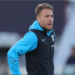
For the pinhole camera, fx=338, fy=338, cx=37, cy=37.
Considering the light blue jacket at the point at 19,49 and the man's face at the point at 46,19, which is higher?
the man's face at the point at 46,19

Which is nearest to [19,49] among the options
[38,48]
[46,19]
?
[38,48]

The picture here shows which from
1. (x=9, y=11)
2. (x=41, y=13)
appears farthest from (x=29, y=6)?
(x=41, y=13)

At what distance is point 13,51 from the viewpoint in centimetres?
360

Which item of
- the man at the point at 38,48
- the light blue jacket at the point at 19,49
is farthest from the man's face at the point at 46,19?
the light blue jacket at the point at 19,49

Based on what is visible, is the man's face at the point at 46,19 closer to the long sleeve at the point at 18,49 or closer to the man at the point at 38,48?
the man at the point at 38,48

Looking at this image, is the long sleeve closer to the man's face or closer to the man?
the man

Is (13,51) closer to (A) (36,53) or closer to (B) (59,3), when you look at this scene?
(A) (36,53)

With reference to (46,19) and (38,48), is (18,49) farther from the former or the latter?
(46,19)

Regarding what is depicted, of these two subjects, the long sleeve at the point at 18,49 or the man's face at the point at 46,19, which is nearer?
the long sleeve at the point at 18,49

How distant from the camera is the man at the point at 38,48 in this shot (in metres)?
3.61

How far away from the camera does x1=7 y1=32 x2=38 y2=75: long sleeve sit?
3600mm

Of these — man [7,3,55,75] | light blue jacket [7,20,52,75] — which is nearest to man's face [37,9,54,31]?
man [7,3,55,75]

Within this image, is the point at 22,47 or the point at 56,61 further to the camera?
the point at 56,61

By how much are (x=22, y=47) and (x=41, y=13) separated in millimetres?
474
